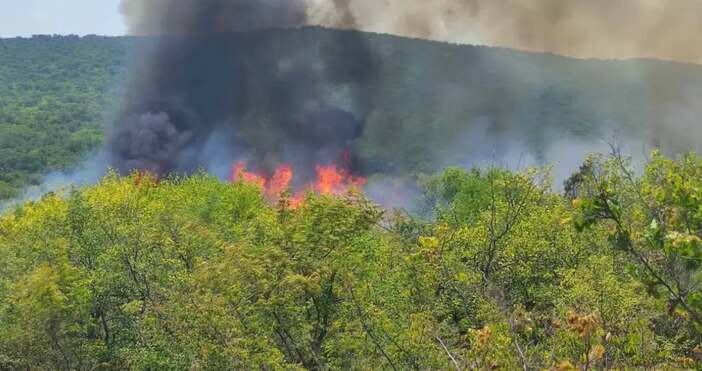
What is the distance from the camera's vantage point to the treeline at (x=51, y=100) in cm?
9712

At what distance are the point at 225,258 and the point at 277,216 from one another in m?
3.04

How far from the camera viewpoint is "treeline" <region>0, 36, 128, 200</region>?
9712cm

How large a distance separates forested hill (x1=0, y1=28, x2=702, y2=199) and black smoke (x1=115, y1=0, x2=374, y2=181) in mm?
858

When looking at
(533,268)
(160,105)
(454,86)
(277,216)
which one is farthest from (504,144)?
(277,216)

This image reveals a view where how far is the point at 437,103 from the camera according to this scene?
412 ft

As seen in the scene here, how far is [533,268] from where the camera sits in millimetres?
26203

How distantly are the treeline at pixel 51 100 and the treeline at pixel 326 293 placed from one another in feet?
226

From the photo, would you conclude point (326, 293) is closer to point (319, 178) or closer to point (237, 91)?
point (319, 178)

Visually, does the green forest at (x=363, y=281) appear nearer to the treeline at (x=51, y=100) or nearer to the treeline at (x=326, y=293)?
the treeline at (x=326, y=293)

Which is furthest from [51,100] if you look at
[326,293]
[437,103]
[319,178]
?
[326,293]

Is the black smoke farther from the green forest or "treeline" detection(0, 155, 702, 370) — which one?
"treeline" detection(0, 155, 702, 370)

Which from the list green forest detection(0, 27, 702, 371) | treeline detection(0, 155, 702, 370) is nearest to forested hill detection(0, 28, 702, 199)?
green forest detection(0, 27, 702, 371)

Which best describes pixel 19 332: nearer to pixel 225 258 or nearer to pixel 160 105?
pixel 225 258

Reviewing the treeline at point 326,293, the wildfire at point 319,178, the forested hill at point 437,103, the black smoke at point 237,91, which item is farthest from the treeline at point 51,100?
the treeline at point 326,293
